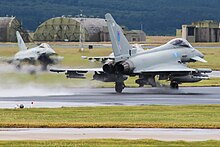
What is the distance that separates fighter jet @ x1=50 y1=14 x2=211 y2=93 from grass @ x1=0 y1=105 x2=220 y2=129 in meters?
12.1

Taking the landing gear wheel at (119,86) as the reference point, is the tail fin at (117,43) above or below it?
above

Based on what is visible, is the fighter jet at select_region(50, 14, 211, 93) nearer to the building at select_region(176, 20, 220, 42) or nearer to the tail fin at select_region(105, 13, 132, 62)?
the tail fin at select_region(105, 13, 132, 62)

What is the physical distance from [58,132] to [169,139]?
13.1 feet

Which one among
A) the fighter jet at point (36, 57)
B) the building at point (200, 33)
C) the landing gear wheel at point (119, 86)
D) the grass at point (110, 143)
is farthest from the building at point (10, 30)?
the grass at point (110, 143)

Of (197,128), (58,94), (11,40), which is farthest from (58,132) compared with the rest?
(11,40)

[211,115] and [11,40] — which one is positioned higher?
[211,115]

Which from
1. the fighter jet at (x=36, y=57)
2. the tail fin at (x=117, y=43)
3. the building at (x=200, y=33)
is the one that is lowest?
the building at (x=200, y=33)

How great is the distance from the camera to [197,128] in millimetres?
28578

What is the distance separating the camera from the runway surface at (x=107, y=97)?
42625 millimetres

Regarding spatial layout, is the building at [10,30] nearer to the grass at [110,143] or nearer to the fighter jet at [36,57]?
the fighter jet at [36,57]

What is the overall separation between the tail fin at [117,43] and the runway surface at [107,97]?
2356 millimetres

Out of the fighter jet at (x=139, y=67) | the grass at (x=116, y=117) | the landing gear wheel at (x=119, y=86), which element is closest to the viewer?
the grass at (x=116, y=117)

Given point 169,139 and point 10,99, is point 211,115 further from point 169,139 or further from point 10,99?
point 10,99

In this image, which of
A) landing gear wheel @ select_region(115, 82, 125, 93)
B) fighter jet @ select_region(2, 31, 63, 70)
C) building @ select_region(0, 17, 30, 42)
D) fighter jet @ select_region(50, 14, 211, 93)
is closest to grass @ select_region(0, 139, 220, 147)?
fighter jet @ select_region(50, 14, 211, 93)
